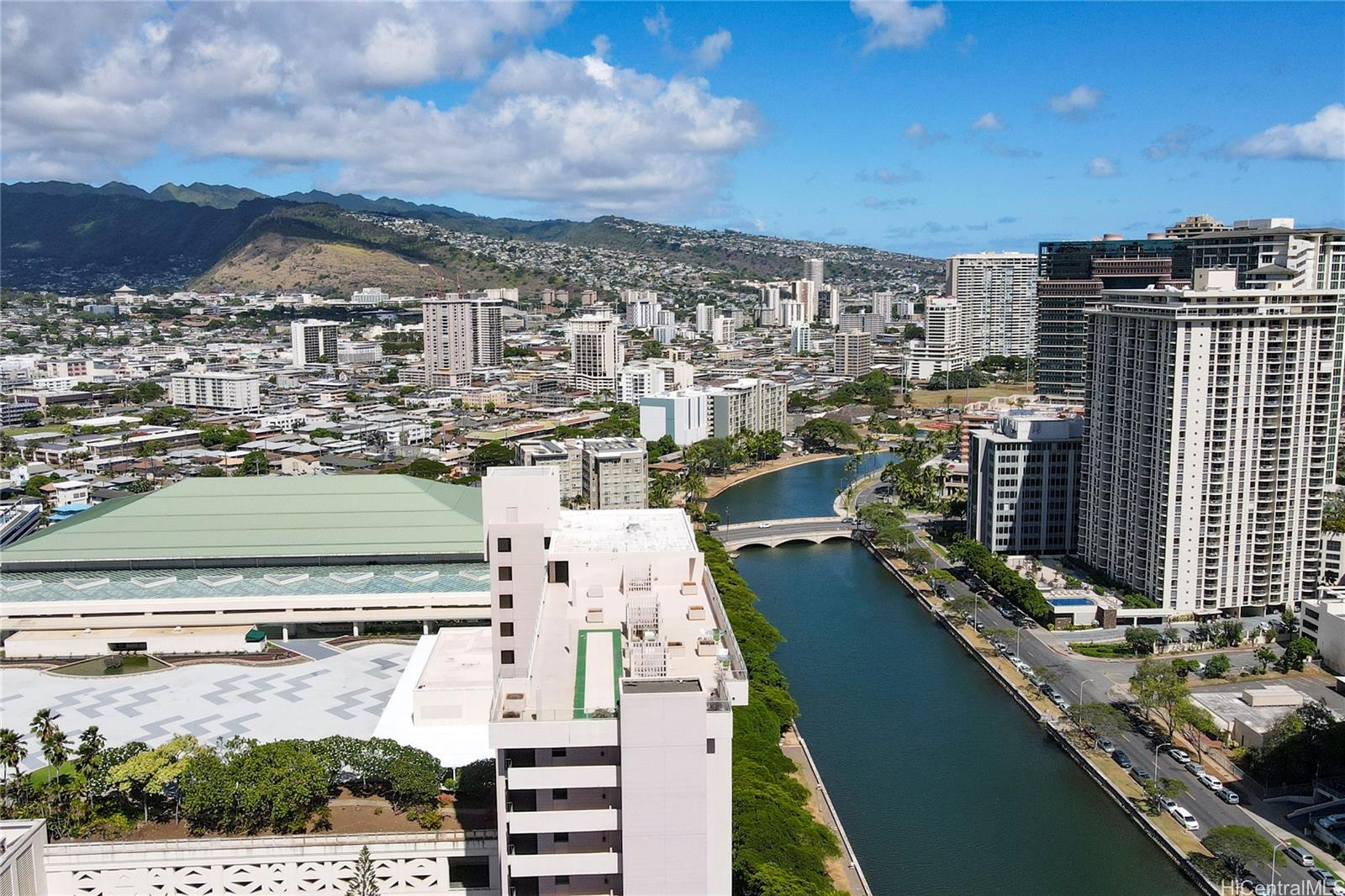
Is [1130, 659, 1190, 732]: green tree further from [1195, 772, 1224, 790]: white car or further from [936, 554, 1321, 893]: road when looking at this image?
[1195, 772, 1224, 790]: white car

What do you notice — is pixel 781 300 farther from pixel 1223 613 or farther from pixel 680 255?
pixel 1223 613

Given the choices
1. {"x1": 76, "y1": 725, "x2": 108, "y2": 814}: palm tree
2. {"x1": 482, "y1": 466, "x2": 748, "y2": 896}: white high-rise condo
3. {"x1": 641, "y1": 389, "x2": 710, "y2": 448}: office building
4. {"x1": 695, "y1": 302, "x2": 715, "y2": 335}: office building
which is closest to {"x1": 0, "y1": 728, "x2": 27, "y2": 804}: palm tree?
{"x1": 76, "y1": 725, "x2": 108, "y2": 814}: palm tree

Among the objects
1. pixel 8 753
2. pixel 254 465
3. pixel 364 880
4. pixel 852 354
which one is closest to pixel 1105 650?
pixel 364 880

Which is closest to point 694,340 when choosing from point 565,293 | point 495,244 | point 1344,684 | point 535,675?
point 565,293

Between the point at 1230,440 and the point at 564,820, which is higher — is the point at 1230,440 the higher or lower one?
the higher one

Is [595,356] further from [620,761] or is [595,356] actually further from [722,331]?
[620,761]
